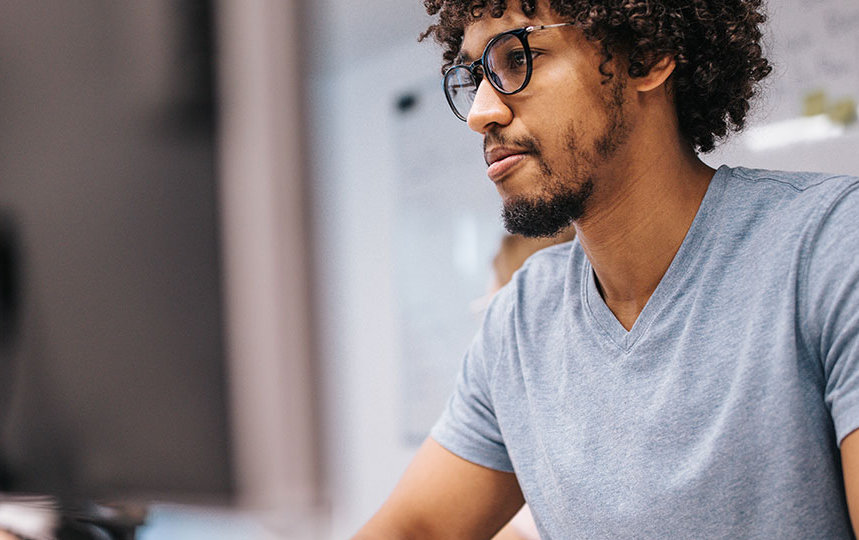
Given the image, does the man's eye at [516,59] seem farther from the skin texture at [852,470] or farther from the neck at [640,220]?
the skin texture at [852,470]

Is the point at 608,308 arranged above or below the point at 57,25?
below

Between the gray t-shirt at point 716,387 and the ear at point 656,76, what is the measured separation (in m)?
0.14

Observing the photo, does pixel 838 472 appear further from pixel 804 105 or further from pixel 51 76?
pixel 804 105

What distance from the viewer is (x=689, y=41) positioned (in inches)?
38.9

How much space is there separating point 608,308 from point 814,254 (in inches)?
9.8

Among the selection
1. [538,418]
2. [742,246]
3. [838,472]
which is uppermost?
[742,246]

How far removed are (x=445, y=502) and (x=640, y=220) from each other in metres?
0.45

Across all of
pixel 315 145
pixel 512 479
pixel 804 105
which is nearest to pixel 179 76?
pixel 315 145

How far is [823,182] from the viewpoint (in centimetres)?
81

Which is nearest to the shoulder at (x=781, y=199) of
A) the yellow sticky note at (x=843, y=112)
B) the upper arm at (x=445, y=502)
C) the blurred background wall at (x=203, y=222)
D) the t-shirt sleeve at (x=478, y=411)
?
the t-shirt sleeve at (x=478, y=411)

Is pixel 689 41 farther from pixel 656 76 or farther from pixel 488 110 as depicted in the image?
pixel 488 110

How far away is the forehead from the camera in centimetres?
93

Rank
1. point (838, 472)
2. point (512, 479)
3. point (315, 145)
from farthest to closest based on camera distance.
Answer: point (512, 479) < point (838, 472) < point (315, 145)

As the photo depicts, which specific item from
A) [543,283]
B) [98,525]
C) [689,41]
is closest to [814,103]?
[689,41]
